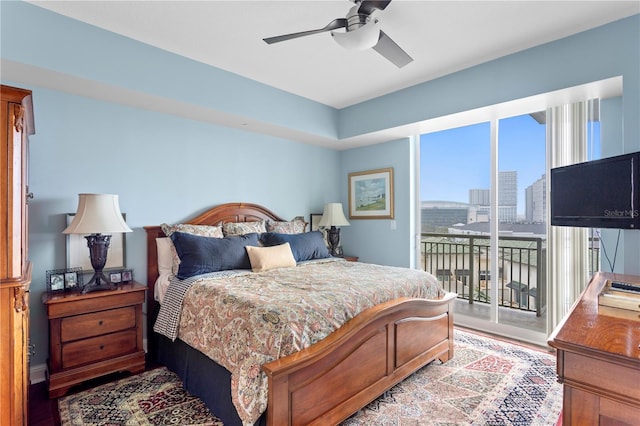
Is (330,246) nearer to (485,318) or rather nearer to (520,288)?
(485,318)

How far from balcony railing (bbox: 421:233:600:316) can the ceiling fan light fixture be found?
8.90 ft

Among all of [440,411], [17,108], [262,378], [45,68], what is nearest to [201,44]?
[45,68]

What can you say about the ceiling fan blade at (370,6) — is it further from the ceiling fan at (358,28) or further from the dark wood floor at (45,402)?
the dark wood floor at (45,402)

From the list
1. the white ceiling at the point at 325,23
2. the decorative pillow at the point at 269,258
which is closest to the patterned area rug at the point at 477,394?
the decorative pillow at the point at 269,258

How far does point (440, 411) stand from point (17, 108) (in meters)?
2.96

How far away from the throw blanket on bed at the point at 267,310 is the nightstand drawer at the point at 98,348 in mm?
247

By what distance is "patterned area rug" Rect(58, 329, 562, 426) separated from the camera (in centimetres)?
207

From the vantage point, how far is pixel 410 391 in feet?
7.84

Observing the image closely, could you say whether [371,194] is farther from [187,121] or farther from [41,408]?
[41,408]

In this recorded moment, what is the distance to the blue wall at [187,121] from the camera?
7.89 feet

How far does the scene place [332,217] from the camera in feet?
14.5

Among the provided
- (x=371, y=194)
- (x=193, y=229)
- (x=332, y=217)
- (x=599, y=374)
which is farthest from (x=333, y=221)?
(x=599, y=374)

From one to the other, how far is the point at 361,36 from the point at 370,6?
0.57 ft

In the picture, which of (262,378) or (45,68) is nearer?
(262,378)
